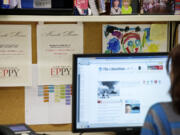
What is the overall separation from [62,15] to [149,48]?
43 centimetres

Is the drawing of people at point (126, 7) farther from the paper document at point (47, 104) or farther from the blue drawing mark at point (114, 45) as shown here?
the paper document at point (47, 104)

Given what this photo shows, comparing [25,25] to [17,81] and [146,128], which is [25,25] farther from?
[146,128]

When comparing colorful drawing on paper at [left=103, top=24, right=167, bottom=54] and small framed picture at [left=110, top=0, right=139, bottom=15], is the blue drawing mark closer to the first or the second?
colorful drawing on paper at [left=103, top=24, right=167, bottom=54]

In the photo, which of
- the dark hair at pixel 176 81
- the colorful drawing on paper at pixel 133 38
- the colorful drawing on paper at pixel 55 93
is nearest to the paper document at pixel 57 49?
the colorful drawing on paper at pixel 55 93

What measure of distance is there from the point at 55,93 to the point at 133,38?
43cm

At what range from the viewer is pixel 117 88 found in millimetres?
1336

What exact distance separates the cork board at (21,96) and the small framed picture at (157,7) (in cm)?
21

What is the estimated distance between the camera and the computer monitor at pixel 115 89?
4.32ft

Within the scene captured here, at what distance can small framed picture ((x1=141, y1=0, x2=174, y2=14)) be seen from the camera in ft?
4.64

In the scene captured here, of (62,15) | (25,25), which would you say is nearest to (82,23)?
(62,15)

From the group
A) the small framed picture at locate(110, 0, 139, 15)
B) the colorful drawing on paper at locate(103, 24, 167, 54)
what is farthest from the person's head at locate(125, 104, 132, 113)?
the small framed picture at locate(110, 0, 139, 15)

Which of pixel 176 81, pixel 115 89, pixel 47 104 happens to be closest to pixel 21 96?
pixel 47 104

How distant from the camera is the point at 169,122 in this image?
85 cm

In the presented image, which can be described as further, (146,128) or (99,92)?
(99,92)
